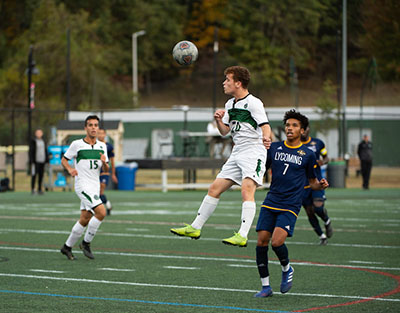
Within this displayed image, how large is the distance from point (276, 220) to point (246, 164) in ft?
2.78

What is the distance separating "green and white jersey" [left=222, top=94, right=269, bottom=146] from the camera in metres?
9.32

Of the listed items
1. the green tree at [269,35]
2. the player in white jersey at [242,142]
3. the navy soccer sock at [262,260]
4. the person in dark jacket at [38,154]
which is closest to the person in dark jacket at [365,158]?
the person in dark jacket at [38,154]

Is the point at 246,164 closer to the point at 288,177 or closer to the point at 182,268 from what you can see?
the point at 288,177

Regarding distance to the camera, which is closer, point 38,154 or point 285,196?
point 285,196

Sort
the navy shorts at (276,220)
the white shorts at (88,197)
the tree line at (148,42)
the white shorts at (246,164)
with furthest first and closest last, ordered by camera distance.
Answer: the tree line at (148,42)
the white shorts at (88,197)
the white shorts at (246,164)
the navy shorts at (276,220)

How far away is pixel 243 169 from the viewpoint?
941 cm

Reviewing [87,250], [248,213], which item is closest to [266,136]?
[248,213]

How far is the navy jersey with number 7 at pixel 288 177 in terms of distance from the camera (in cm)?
891

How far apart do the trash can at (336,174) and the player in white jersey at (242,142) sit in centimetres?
2063

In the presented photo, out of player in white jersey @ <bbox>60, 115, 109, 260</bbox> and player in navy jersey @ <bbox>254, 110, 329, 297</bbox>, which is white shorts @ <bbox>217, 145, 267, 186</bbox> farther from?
player in white jersey @ <bbox>60, 115, 109, 260</bbox>

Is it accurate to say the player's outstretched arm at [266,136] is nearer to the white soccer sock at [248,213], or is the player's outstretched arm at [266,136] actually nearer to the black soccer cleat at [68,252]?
the white soccer sock at [248,213]

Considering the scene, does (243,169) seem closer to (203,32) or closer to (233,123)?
(233,123)

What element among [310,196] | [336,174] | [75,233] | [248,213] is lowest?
[75,233]

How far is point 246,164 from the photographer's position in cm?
941
